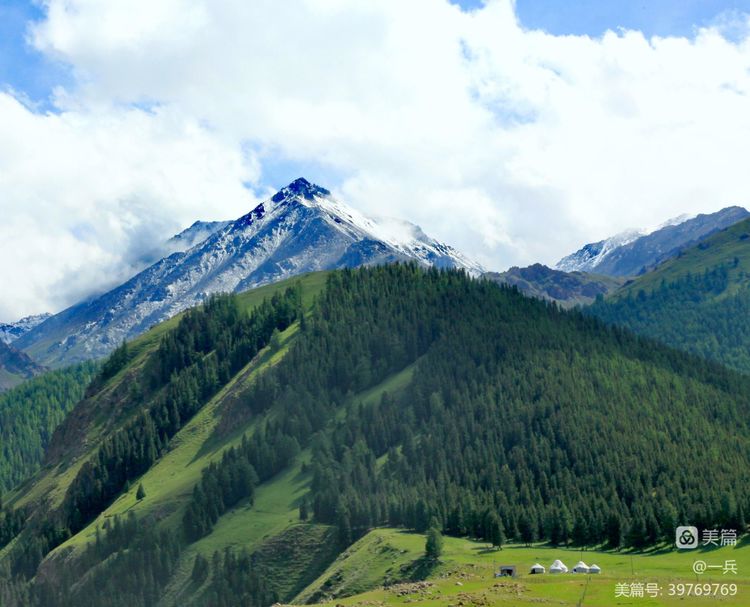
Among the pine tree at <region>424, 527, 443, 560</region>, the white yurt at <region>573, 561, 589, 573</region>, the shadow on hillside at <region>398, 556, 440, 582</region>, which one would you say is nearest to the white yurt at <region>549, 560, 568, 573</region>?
the white yurt at <region>573, 561, 589, 573</region>

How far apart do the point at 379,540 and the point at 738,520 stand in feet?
244

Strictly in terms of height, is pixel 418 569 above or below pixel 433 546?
below

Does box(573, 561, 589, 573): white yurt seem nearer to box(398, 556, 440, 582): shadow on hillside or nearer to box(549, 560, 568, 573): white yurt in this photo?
box(549, 560, 568, 573): white yurt

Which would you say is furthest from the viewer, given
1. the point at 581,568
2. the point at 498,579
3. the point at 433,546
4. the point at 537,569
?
the point at 433,546

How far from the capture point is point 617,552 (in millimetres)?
182125

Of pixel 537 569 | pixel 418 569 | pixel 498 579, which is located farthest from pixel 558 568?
pixel 418 569

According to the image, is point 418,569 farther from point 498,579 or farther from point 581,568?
point 581,568

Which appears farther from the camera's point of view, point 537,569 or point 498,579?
point 537,569

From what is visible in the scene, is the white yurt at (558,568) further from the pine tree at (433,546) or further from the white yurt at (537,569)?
the pine tree at (433,546)

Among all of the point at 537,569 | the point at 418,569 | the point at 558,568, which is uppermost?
the point at 418,569

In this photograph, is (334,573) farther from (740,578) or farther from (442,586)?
(740,578)

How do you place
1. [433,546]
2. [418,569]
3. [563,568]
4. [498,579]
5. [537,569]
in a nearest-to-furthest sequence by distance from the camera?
[498,579]
[563,568]
[537,569]
[418,569]
[433,546]

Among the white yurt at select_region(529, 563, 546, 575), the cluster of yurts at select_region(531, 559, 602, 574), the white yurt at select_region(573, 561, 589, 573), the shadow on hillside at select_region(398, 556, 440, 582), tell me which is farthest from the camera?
the shadow on hillside at select_region(398, 556, 440, 582)

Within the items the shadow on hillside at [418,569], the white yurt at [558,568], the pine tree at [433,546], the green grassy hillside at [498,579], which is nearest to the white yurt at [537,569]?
the green grassy hillside at [498,579]
